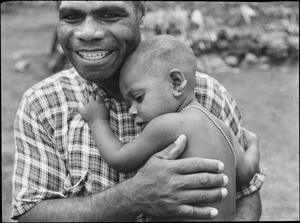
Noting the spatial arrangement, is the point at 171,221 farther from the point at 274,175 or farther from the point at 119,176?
the point at 274,175

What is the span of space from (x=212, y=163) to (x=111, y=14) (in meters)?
0.88

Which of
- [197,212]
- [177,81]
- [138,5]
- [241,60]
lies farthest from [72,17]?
[241,60]

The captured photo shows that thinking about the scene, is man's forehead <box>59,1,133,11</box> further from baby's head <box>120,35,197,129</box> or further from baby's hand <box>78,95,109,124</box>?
baby's hand <box>78,95,109,124</box>

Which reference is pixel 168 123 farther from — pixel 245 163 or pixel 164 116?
pixel 245 163

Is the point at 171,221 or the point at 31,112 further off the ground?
the point at 31,112

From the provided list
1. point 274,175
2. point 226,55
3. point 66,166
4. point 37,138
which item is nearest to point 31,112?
point 37,138

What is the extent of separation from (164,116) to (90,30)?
0.56 metres

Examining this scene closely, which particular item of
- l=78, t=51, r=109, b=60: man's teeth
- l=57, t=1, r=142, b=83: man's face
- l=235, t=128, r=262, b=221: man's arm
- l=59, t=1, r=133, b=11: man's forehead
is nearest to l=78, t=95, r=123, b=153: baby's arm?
l=57, t=1, r=142, b=83: man's face

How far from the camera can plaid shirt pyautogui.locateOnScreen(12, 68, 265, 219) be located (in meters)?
2.90

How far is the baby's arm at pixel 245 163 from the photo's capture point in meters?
2.83

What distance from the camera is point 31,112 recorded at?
2939 mm

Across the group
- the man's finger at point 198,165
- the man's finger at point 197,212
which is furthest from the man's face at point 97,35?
the man's finger at point 197,212

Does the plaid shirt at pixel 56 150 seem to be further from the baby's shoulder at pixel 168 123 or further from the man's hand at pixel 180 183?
the baby's shoulder at pixel 168 123

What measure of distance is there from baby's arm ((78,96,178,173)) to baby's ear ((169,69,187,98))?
0.18 meters
